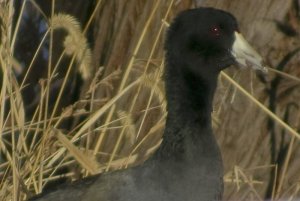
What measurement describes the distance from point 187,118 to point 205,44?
A: 32cm

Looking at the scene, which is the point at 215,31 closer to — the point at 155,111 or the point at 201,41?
the point at 201,41

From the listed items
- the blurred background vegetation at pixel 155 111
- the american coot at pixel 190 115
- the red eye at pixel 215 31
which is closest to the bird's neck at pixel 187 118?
the american coot at pixel 190 115

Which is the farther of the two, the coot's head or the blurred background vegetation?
the blurred background vegetation

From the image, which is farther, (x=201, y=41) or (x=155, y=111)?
(x=155, y=111)

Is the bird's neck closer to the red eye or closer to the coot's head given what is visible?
the coot's head

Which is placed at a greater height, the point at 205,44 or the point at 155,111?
the point at 205,44

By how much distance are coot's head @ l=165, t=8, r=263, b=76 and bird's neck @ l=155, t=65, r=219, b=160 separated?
0.05 meters

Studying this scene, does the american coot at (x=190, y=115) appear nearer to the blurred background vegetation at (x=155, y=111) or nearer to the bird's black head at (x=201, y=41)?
the bird's black head at (x=201, y=41)

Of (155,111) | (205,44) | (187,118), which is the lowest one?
(155,111)

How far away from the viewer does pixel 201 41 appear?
4.87 m

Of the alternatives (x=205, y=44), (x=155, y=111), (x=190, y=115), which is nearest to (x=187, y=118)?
(x=190, y=115)

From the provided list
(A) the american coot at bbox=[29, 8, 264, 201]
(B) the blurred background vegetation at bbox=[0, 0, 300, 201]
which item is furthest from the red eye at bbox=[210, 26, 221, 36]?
(B) the blurred background vegetation at bbox=[0, 0, 300, 201]

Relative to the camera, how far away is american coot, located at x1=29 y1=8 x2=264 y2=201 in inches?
188

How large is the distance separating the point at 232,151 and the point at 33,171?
4.35 ft
